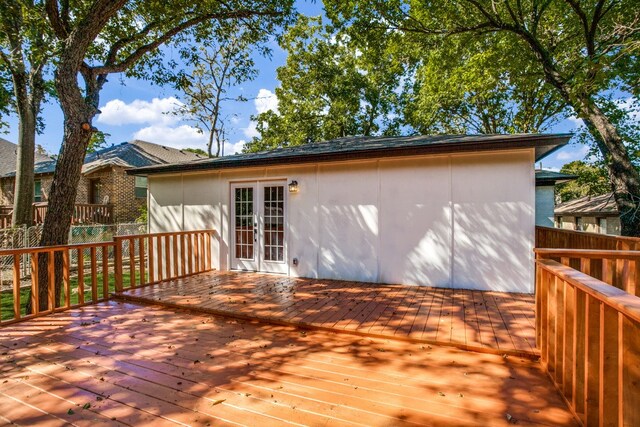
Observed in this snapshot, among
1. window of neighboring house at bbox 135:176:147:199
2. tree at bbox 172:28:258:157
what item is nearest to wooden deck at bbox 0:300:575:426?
window of neighboring house at bbox 135:176:147:199

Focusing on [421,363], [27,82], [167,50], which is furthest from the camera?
[27,82]

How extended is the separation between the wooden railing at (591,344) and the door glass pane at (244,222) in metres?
5.34

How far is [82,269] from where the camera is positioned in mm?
Result: 4590

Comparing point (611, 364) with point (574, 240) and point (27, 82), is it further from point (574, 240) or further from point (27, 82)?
point (27, 82)

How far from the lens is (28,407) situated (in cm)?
225

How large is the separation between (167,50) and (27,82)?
16.9 feet

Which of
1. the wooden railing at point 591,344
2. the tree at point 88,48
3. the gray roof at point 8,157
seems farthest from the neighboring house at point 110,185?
the wooden railing at point 591,344

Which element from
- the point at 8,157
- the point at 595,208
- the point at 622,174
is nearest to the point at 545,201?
the point at 622,174

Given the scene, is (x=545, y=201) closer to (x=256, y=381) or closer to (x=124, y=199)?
(x=256, y=381)

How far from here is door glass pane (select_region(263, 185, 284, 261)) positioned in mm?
6559

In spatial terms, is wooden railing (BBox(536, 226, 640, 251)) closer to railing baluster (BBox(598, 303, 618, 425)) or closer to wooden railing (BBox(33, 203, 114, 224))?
railing baluster (BBox(598, 303, 618, 425))

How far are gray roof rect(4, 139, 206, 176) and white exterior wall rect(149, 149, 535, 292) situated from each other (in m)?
10.7

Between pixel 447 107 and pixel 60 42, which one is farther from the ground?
pixel 447 107

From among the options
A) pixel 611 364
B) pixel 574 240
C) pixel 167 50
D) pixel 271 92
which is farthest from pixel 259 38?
pixel 271 92
